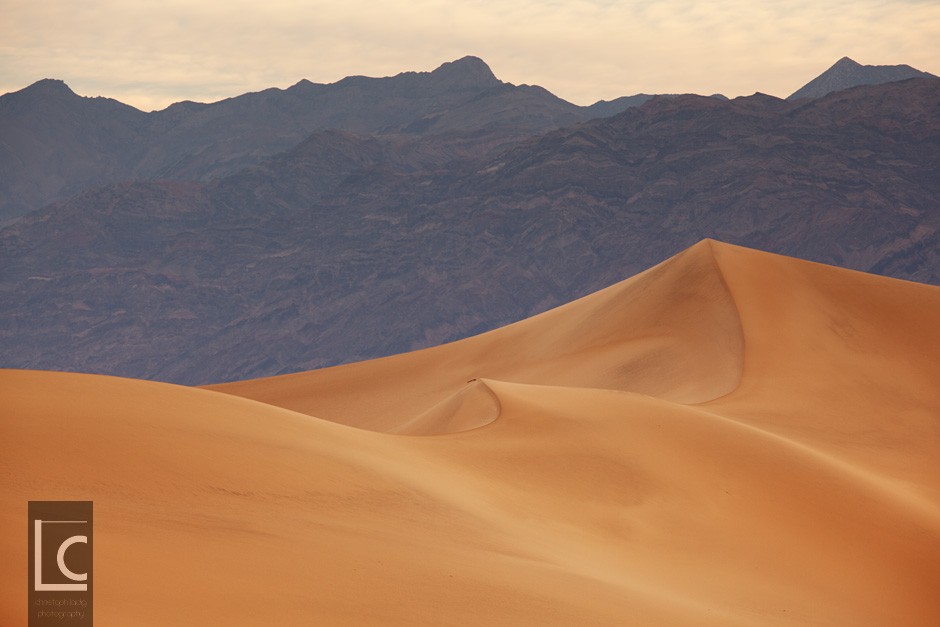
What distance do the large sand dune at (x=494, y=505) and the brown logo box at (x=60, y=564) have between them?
11cm

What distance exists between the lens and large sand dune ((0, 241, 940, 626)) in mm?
9055

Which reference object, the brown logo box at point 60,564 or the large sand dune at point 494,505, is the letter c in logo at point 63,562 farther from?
the large sand dune at point 494,505

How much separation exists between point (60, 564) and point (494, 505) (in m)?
6.86

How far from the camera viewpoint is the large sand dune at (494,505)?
9.05m

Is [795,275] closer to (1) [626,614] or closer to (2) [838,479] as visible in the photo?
(2) [838,479]

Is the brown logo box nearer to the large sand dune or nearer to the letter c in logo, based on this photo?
the letter c in logo

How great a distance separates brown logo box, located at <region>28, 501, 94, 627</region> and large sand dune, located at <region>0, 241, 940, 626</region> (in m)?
0.11

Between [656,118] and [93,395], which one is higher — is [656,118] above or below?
above

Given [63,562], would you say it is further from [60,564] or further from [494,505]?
[494,505]

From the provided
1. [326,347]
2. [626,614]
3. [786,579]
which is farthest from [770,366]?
[326,347]

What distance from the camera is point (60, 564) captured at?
25.4ft

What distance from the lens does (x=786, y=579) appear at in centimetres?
1465

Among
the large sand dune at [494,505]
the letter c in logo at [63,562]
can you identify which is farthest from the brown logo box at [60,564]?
the large sand dune at [494,505]

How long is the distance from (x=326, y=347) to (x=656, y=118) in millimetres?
66203
